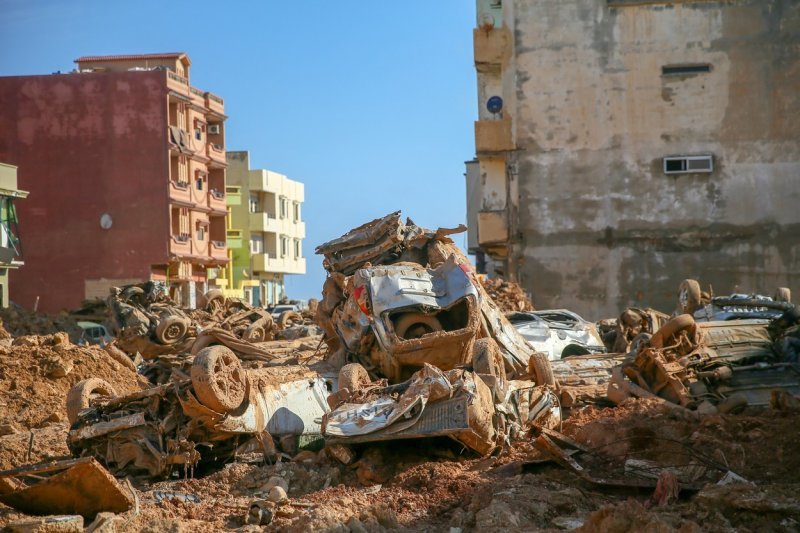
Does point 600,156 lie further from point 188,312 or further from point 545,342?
point 545,342

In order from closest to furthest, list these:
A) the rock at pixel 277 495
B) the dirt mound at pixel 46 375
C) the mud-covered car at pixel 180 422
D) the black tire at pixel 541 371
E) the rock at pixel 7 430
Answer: the rock at pixel 277 495
the mud-covered car at pixel 180 422
the black tire at pixel 541 371
the rock at pixel 7 430
the dirt mound at pixel 46 375

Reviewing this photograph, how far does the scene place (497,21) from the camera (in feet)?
153

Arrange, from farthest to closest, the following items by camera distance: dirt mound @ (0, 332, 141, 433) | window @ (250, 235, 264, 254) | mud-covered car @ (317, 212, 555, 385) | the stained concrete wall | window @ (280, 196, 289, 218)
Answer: window @ (280, 196, 289, 218) < window @ (250, 235, 264, 254) < the stained concrete wall < dirt mound @ (0, 332, 141, 433) < mud-covered car @ (317, 212, 555, 385)

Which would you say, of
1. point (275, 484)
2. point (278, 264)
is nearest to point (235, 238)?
point (278, 264)

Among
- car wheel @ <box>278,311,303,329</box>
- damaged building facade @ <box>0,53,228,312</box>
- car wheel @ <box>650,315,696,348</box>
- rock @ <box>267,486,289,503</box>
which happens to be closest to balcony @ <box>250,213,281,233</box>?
damaged building facade @ <box>0,53,228,312</box>

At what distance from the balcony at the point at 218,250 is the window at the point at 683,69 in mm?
33703

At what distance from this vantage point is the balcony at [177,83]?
5731cm

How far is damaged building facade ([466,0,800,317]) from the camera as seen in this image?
3434cm

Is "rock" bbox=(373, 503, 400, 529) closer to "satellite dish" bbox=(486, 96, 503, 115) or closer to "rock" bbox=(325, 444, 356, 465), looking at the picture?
"rock" bbox=(325, 444, 356, 465)

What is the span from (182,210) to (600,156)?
2934cm

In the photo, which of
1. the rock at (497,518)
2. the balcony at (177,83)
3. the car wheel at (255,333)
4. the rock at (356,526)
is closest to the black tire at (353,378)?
the rock at (497,518)

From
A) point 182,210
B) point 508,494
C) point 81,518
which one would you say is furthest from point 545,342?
point 182,210

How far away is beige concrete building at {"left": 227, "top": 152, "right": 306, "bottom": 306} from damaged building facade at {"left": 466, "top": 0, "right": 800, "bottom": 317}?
146 feet

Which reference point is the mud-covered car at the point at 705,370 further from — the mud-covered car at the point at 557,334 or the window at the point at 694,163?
the window at the point at 694,163
